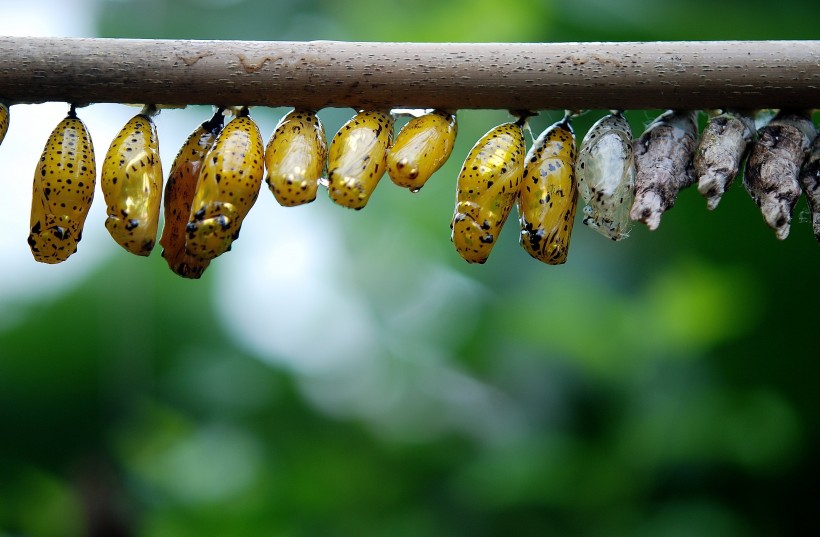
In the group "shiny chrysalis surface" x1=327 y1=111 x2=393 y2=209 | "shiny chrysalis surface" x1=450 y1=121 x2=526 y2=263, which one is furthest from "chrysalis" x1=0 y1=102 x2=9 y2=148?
"shiny chrysalis surface" x1=450 y1=121 x2=526 y2=263

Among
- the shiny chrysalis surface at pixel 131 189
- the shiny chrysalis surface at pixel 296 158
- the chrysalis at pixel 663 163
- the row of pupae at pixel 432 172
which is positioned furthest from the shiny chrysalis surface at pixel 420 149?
the shiny chrysalis surface at pixel 131 189

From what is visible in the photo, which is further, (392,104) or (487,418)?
(487,418)

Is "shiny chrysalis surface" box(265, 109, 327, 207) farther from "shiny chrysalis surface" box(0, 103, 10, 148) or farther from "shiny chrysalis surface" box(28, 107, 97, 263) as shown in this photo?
"shiny chrysalis surface" box(0, 103, 10, 148)

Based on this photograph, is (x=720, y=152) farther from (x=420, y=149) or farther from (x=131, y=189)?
(x=131, y=189)

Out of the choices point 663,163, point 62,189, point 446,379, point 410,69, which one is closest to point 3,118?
point 62,189

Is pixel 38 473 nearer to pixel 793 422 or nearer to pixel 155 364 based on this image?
pixel 155 364

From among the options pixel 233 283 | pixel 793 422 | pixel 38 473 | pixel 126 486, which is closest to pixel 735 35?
pixel 793 422

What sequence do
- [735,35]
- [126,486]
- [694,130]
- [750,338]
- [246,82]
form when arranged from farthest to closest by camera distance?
[735,35]
[750,338]
[126,486]
[694,130]
[246,82]
